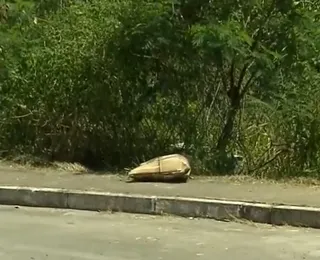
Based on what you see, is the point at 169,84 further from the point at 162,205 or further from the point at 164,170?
the point at 162,205

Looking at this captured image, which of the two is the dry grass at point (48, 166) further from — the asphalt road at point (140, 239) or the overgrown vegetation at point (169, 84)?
the asphalt road at point (140, 239)

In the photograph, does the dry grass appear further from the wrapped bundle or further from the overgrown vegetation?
the wrapped bundle

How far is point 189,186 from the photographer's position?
33.8 ft

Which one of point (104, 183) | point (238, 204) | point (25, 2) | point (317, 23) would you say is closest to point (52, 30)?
point (25, 2)

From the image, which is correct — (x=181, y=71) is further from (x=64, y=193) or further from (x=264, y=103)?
(x=64, y=193)

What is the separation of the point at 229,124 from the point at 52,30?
3069 mm

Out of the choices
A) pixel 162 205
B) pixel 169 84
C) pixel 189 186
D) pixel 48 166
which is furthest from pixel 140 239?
pixel 48 166

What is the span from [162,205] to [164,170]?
122 centimetres

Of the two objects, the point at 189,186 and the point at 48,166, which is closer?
the point at 189,186

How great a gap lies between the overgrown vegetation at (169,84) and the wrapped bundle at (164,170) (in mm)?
718

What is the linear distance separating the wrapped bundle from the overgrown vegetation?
72 centimetres

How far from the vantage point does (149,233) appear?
8.38m

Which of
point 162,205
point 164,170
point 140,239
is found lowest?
point 140,239

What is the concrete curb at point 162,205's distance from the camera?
873 cm
